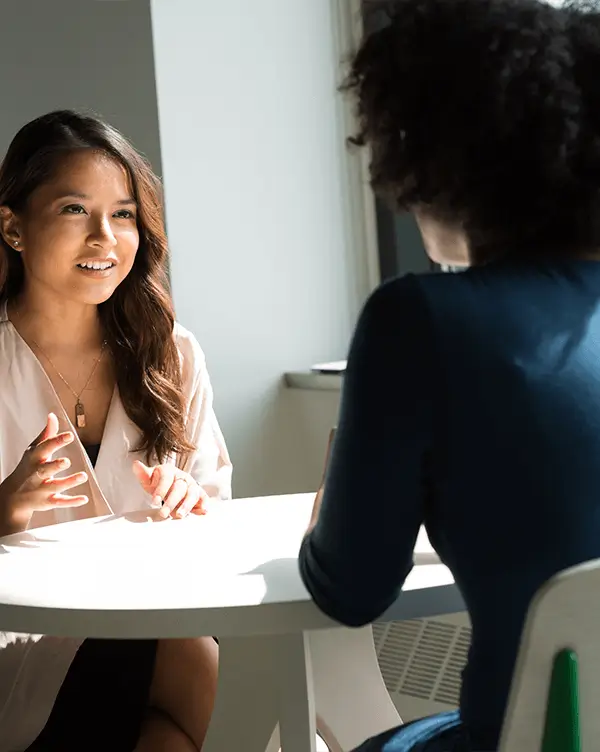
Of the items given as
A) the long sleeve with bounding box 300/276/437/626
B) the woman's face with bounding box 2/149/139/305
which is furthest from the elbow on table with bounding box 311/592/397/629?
the woman's face with bounding box 2/149/139/305

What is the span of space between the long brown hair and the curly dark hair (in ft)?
3.94

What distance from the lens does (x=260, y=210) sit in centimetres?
325

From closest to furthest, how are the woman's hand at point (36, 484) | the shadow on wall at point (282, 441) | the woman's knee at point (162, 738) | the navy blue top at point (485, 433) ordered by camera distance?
the navy blue top at point (485, 433), the woman's hand at point (36, 484), the woman's knee at point (162, 738), the shadow on wall at point (282, 441)

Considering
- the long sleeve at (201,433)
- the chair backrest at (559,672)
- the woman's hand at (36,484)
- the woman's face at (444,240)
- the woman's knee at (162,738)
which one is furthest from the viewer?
the long sleeve at (201,433)

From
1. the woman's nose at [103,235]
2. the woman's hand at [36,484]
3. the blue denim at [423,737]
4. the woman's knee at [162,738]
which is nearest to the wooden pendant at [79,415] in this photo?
the woman's nose at [103,235]

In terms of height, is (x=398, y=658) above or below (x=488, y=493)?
below

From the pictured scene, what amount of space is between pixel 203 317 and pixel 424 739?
2.06 m

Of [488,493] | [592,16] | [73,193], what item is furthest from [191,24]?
[488,493]

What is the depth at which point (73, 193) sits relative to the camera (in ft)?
7.18

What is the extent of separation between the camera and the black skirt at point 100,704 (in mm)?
1880

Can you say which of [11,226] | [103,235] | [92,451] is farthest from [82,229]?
[92,451]

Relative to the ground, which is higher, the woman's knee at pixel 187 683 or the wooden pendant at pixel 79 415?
the wooden pendant at pixel 79 415

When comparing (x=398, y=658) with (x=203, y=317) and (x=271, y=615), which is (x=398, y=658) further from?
(x=271, y=615)

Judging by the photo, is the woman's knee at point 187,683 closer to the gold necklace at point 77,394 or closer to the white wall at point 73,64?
the gold necklace at point 77,394
